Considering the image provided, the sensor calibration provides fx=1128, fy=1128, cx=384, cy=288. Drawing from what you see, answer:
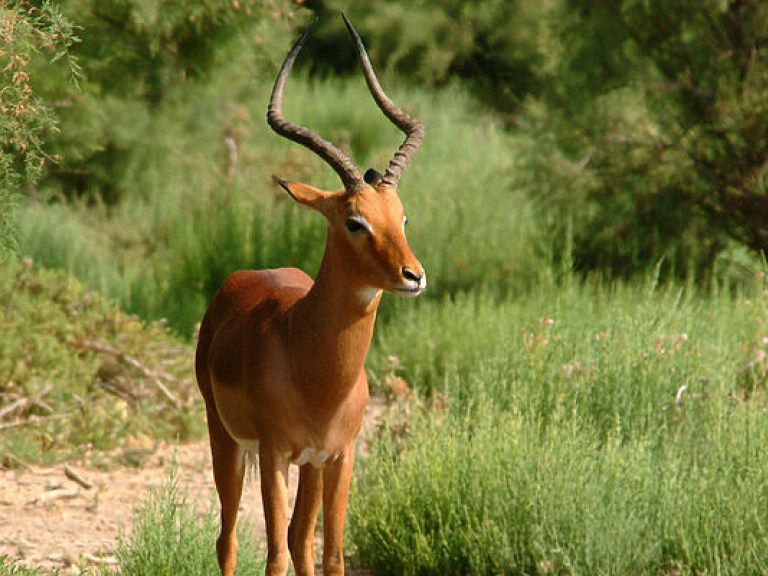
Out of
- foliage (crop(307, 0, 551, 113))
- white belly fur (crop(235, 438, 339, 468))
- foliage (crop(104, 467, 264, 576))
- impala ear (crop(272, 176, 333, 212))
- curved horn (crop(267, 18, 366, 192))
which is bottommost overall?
foliage (crop(104, 467, 264, 576))

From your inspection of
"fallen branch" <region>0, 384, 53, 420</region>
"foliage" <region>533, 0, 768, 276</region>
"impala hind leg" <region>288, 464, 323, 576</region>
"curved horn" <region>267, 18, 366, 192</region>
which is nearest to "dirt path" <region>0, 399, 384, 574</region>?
"fallen branch" <region>0, 384, 53, 420</region>

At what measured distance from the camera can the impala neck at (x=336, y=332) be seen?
3.32m

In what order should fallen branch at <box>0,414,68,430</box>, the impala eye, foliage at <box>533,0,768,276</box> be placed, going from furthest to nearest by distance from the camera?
foliage at <box>533,0,768,276</box>
fallen branch at <box>0,414,68,430</box>
the impala eye

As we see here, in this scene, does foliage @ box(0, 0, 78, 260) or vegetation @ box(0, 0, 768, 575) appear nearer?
foliage @ box(0, 0, 78, 260)

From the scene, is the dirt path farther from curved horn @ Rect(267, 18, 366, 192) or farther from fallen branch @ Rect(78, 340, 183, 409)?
curved horn @ Rect(267, 18, 366, 192)

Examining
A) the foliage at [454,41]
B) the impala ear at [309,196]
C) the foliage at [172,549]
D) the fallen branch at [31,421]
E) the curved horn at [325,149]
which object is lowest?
the fallen branch at [31,421]

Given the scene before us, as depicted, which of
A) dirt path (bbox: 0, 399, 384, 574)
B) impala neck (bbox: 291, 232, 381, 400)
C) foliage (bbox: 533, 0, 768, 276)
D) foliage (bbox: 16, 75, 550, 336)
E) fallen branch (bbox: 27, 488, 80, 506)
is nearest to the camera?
impala neck (bbox: 291, 232, 381, 400)

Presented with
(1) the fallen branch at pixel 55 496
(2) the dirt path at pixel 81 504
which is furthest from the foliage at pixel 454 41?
(1) the fallen branch at pixel 55 496

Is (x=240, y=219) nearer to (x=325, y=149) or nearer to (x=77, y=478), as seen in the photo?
(x=77, y=478)

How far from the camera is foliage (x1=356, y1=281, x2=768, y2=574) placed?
176 inches

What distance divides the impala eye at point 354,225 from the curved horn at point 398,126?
6.9 inches

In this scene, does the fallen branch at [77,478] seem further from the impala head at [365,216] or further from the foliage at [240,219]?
the impala head at [365,216]

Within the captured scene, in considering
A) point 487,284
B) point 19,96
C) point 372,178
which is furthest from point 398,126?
point 487,284

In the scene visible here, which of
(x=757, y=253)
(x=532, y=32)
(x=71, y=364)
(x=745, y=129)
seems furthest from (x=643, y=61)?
(x=532, y=32)
